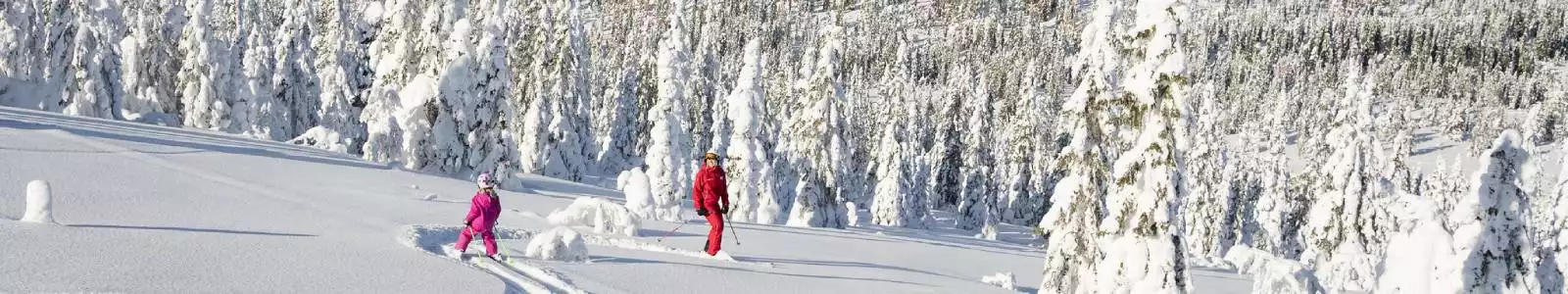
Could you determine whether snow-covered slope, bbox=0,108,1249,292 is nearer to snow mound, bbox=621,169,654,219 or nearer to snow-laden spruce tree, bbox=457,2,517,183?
snow mound, bbox=621,169,654,219

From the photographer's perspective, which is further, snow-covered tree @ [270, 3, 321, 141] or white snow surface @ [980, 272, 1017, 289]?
snow-covered tree @ [270, 3, 321, 141]

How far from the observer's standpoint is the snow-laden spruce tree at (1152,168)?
43.6 ft

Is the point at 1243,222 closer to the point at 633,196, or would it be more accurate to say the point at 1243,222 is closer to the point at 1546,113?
the point at 633,196

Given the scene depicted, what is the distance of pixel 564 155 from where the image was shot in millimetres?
50219

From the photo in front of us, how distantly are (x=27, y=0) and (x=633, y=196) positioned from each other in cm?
3213

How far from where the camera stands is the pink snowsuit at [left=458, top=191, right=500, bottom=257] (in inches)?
453

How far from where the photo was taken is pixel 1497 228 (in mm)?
18266

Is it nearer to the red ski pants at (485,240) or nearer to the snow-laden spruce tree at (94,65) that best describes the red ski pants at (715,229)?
the red ski pants at (485,240)

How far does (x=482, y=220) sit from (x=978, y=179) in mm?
55870

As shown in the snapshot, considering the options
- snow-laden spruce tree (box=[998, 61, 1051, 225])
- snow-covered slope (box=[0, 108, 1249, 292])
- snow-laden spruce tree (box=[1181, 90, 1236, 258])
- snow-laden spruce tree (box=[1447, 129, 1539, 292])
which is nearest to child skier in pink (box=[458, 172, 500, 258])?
snow-covered slope (box=[0, 108, 1249, 292])

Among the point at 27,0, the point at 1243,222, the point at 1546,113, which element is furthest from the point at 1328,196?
the point at 1546,113

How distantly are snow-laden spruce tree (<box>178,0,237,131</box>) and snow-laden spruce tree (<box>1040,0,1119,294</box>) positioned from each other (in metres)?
37.8

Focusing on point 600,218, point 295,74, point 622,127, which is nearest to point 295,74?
point 295,74

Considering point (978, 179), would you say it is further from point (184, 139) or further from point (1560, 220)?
point (184, 139)
